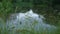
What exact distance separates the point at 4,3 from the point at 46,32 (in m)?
5.05

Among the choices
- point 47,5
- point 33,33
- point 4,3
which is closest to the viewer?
point 33,33

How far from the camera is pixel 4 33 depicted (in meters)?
3.04

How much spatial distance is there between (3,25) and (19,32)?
0.40 meters

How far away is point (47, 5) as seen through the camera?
10375 millimetres

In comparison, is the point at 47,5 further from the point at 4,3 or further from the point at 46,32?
the point at 46,32

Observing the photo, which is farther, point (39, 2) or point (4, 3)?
point (39, 2)

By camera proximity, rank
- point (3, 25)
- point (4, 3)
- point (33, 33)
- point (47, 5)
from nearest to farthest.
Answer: point (33, 33), point (3, 25), point (4, 3), point (47, 5)

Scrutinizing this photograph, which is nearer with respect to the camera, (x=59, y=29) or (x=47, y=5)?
(x=59, y=29)

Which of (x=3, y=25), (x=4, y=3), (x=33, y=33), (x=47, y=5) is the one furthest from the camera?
(x=47, y=5)

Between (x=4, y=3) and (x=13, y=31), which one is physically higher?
(x=4, y=3)

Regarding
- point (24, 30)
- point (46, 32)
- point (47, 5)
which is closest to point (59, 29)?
point (46, 32)

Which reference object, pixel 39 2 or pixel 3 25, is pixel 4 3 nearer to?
pixel 39 2

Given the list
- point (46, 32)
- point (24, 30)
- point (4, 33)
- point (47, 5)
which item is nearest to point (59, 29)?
point (46, 32)

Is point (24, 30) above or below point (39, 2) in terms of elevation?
below
